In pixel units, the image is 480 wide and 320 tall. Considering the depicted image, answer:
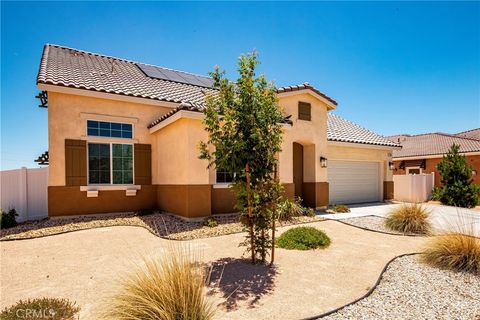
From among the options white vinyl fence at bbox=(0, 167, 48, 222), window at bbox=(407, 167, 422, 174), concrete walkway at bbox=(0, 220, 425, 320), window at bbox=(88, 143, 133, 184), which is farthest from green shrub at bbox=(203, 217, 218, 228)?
window at bbox=(407, 167, 422, 174)

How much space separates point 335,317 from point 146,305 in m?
2.47

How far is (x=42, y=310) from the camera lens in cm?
362

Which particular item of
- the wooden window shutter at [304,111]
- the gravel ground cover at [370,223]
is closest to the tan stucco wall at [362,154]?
the wooden window shutter at [304,111]

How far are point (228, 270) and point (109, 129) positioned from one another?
843 cm

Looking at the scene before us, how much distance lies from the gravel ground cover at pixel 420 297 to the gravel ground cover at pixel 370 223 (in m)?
3.72

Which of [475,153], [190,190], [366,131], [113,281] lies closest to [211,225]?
[190,190]

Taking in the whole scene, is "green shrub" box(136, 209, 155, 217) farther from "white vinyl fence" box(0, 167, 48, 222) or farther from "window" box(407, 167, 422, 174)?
"window" box(407, 167, 422, 174)

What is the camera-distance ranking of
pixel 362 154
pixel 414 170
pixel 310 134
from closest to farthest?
pixel 310 134 < pixel 362 154 < pixel 414 170

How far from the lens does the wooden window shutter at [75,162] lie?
1007 centimetres

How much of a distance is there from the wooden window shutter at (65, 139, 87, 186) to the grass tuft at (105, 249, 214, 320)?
27.2ft

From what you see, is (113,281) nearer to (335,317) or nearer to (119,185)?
(335,317)

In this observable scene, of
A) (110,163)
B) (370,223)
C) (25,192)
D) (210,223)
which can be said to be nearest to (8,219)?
(25,192)

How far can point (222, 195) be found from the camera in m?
10.4

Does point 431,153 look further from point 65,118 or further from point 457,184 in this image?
point 65,118
